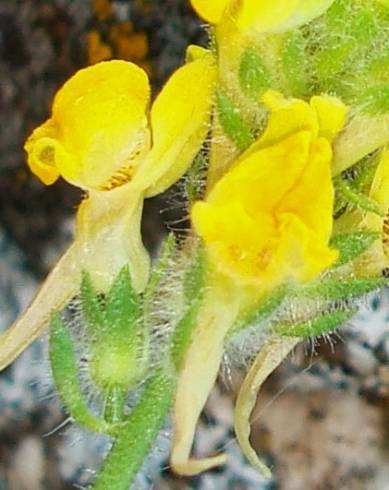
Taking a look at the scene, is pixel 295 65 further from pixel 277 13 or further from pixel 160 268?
pixel 160 268

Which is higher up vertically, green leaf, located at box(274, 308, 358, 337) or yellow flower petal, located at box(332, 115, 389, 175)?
yellow flower petal, located at box(332, 115, 389, 175)

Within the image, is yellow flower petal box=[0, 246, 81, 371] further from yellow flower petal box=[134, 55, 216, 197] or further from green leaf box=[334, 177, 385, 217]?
green leaf box=[334, 177, 385, 217]

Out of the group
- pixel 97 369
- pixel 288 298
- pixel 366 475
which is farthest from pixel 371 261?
pixel 366 475

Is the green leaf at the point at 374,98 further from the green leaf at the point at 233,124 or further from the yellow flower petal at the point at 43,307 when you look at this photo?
the yellow flower petal at the point at 43,307

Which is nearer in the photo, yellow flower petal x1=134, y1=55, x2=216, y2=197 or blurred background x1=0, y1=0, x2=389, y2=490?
yellow flower petal x1=134, y1=55, x2=216, y2=197

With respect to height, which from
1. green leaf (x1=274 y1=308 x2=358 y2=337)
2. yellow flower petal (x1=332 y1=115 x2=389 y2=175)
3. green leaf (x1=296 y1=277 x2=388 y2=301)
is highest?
yellow flower petal (x1=332 y1=115 x2=389 y2=175)

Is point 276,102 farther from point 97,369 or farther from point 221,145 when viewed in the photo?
point 97,369

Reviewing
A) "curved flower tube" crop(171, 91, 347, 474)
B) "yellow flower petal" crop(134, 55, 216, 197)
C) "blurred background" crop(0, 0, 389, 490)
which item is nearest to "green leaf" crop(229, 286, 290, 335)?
"curved flower tube" crop(171, 91, 347, 474)
